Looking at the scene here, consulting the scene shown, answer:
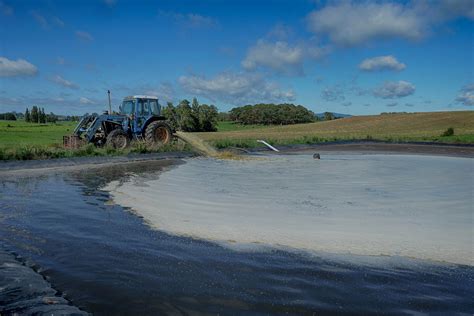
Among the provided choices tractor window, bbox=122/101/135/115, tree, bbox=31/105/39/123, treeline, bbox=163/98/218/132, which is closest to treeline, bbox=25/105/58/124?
tree, bbox=31/105/39/123

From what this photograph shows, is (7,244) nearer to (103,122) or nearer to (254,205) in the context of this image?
(254,205)

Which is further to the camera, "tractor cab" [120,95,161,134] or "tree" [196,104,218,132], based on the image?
"tree" [196,104,218,132]

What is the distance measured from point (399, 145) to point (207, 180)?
651 inches

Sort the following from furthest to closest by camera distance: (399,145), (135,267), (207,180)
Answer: (399,145) → (207,180) → (135,267)

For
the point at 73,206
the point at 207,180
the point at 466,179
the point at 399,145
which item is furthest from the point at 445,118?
the point at 73,206

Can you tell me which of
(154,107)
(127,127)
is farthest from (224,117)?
(127,127)

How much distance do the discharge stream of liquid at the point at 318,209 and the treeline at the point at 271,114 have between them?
260 ft

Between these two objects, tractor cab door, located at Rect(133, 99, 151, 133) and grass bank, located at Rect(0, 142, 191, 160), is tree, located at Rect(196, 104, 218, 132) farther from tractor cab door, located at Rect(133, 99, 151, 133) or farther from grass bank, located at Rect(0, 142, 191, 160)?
grass bank, located at Rect(0, 142, 191, 160)

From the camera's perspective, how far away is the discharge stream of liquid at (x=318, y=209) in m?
4.66

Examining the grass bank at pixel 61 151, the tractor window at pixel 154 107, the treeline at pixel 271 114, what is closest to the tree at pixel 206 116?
the treeline at pixel 271 114

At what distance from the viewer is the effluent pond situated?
→ 3119 millimetres

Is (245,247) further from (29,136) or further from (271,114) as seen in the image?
(271,114)

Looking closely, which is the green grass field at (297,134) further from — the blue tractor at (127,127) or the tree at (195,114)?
the tree at (195,114)

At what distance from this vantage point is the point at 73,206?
657 centimetres
